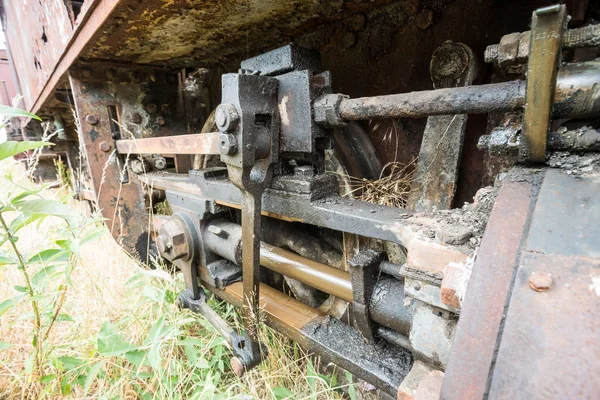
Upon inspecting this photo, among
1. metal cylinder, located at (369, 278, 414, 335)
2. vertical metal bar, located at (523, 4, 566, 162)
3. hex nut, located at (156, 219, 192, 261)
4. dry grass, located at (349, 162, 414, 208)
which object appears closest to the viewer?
vertical metal bar, located at (523, 4, 566, 162)

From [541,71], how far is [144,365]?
1.71 metres

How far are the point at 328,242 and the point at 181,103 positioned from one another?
64.2 inches

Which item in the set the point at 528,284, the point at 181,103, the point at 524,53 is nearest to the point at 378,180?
the point at 524,53

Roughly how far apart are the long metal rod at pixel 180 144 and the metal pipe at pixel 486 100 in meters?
0.53

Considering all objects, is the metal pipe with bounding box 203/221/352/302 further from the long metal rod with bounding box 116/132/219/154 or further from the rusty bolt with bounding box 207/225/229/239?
the long metal rod with bounding box 116/132/219/154

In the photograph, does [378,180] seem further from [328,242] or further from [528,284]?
[528,284]

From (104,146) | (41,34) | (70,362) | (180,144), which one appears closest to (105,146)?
(104,146)

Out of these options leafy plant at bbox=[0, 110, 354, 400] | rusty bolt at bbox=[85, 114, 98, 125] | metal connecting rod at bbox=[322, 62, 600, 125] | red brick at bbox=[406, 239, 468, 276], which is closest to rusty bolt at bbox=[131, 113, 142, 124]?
rusty bolt at bbox=[85, 114, 98, 125]

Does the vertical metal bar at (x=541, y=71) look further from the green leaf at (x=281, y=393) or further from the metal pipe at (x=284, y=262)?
the green leaf at (x=281, y=393)

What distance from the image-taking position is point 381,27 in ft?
4.44

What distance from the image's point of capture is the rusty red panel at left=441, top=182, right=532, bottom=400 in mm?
452

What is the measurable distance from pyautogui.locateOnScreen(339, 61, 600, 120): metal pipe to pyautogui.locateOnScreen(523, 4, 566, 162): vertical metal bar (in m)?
0.06

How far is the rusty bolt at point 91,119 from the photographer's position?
6.37 feet

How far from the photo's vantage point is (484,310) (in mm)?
476
